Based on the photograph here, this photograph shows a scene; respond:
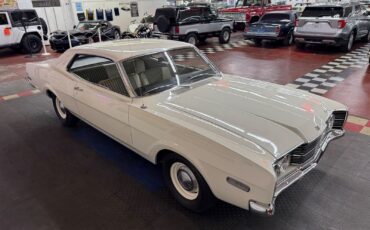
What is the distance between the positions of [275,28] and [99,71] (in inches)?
313

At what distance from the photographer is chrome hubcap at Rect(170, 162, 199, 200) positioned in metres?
2.20

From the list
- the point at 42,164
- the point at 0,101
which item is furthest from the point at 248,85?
the point at 0,101

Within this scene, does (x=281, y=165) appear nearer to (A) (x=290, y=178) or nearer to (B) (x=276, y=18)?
(A) (x=290, y=178)

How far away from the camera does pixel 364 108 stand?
441cm

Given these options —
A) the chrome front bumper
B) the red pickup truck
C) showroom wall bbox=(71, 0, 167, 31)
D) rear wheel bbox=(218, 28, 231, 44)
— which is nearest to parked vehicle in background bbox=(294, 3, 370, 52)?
rear wheel bbox=(218, 28, 231, 44)

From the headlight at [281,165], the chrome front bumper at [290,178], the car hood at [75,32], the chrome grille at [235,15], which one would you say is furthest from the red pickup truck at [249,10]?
the headlight at [281,165]

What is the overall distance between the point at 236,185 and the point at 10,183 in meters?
2.38

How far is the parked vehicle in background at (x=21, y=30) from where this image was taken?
9.55 metres

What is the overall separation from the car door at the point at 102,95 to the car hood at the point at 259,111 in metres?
0.44

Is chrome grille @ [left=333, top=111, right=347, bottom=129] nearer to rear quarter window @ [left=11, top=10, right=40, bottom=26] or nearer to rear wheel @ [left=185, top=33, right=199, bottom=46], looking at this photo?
rear wheel @ [left=185, top=33, right=199, bottom=46]

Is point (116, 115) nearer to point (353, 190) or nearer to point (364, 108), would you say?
point (353, 190)

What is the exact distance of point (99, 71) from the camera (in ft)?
10.5

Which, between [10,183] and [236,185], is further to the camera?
[10,183]

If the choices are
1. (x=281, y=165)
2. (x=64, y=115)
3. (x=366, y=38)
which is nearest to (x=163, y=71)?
(x=281, y=165)
